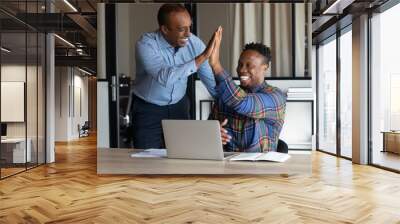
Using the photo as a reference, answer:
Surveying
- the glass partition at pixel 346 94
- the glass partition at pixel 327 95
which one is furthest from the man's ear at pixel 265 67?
the glass partition at pixel 327 95

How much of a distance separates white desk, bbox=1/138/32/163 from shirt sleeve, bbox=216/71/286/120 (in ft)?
10.8

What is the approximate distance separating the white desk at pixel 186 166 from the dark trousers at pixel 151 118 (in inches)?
9.1

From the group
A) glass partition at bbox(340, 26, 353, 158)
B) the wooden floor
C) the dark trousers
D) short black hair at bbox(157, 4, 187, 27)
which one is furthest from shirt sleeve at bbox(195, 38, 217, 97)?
glass partition at bbox(340, 26, 353, 158)

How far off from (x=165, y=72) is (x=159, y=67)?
102mm

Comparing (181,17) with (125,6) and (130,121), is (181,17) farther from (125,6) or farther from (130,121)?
(130,121)

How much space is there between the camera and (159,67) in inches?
219

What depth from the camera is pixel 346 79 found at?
360 inches

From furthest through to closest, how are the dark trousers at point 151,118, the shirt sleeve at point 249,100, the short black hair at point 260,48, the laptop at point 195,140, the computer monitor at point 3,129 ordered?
the computer monitor at point 3,129 → the short black hair at point 260,48 → the dark trousers at point 151,118 → the shirt sleeve at point 249,100 → the laptop at point 195,140

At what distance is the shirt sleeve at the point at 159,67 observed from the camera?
5.57 m

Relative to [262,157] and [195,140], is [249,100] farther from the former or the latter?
[195,140]

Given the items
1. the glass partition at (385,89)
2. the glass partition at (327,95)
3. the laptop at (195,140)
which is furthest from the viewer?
the glass partition at (327,95)

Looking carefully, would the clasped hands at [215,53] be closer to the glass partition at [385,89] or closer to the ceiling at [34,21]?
the ceiling at [34,21]

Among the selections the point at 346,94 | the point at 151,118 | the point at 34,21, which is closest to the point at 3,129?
the point at 34,21

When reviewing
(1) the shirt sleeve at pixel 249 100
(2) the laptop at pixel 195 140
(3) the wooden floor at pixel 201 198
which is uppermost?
(1) the shirt sleeve at pixel 249 100
